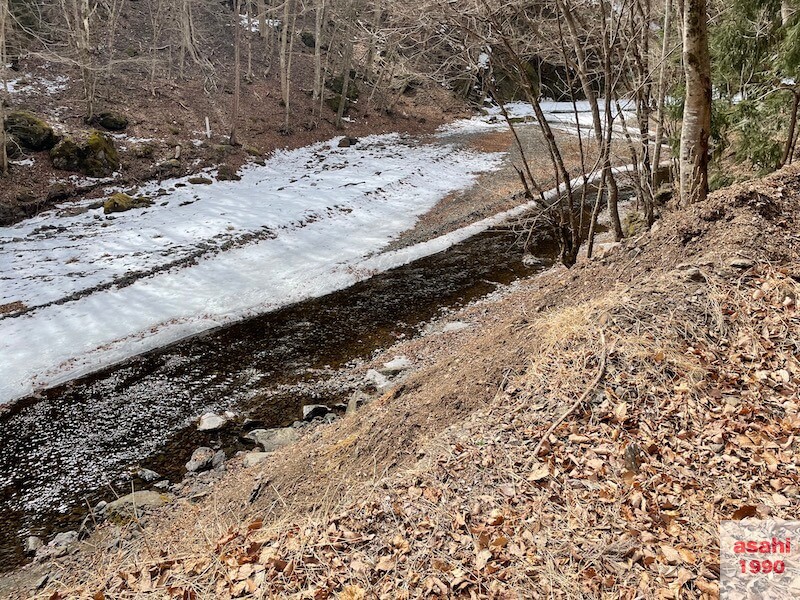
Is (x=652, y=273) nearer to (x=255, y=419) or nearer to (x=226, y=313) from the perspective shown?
(x=255, y=419)

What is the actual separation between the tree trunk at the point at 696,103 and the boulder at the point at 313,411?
541 centimetres

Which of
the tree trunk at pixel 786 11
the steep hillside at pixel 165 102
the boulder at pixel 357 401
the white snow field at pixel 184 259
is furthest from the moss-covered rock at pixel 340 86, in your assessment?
the boulder at pixel 357 401

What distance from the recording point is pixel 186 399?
780 cm

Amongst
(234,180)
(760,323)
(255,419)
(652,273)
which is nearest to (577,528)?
(760,323)

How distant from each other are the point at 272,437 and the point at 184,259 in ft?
24.6

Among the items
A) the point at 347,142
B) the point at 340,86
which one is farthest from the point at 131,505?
the point at 340,86

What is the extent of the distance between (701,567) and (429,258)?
1104cm

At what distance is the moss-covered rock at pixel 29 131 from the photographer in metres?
15.0

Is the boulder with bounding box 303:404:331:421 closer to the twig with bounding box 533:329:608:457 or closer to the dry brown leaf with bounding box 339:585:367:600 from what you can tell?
the twig with bounding box 533:329:608:457

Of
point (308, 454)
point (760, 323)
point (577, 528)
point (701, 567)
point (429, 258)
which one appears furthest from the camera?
point (429, 258)

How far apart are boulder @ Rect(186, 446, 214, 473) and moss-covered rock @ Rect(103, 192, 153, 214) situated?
1082cm

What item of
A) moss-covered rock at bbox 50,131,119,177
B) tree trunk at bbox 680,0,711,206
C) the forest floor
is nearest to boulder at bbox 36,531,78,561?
the forest floor

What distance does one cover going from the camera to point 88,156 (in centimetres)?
1558

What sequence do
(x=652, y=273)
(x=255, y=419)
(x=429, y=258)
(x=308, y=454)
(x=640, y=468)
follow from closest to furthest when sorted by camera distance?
(x=640, y=468) → (x=652, y=273) → (x=308, y=454) → (x=255, y=419) → (x=429, y=258)
